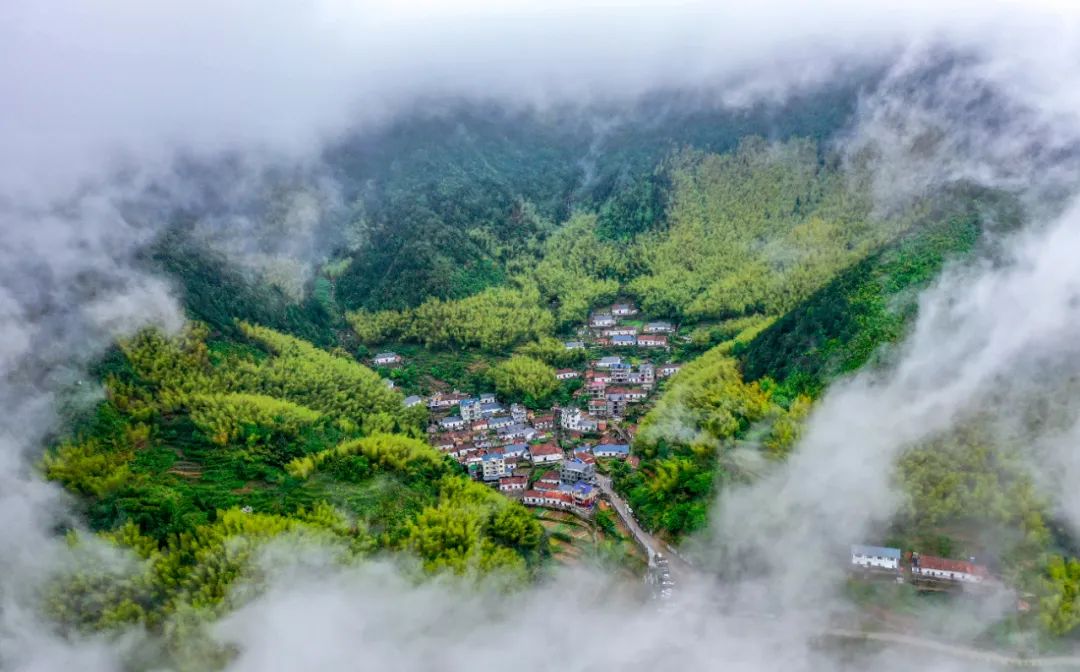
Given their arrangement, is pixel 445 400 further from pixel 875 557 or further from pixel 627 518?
pixel 875 557

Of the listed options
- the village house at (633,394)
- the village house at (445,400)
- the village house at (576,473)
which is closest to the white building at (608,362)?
the village house at (633,394)

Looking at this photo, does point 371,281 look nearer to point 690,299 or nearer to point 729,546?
point 690,299

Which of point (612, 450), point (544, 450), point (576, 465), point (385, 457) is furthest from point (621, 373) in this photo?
point (385, 457)

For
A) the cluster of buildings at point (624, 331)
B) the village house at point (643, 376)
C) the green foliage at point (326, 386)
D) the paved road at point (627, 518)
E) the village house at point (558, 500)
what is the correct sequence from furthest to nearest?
the cluster of buildings at point (624, 331) → the village house at point (643, 376) → the green foliage at point (326, 386) → the village house at point (558, 500) → the paved road at point (627, 518)

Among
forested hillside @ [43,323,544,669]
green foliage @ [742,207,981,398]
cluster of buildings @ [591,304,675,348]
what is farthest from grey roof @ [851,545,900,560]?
cluster of buildings @ [591,304,675,348]

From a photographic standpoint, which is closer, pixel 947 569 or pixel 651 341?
pixel 947 569

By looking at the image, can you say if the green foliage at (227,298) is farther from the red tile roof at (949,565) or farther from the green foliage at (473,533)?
the red tile roof at (949,565)
